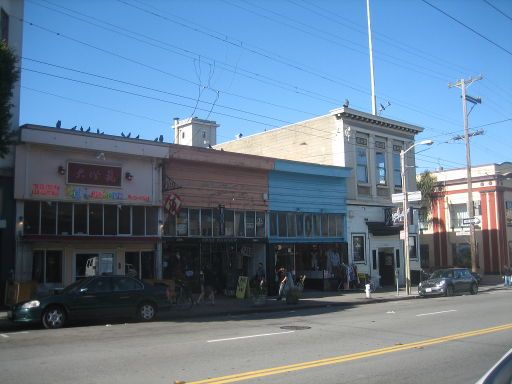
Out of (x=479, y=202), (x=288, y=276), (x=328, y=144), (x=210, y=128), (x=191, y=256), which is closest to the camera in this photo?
(x=288, y=276)

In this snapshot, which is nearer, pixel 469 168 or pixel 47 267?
pixel 47 267

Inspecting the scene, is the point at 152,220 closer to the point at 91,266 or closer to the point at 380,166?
the point at 91,266

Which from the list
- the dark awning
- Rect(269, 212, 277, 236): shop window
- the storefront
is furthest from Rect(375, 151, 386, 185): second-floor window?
the storefront

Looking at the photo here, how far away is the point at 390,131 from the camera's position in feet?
116

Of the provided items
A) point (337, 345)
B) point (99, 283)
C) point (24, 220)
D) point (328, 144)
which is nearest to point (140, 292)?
point (99, 283)

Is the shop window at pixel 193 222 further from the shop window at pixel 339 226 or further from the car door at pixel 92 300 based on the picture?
the shop window at pixel 339 226

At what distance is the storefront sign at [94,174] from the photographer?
21.0 metres

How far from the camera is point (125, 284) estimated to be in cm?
1653

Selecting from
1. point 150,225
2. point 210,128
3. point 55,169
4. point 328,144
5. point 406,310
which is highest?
point 210,128

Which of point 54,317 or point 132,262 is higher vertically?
point 132,262

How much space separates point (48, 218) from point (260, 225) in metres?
10.7

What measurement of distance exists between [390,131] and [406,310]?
18.3 m

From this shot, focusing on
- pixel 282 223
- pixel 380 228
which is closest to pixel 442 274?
pixel 380 228

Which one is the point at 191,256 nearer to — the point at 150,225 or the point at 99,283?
the point at 150,225
